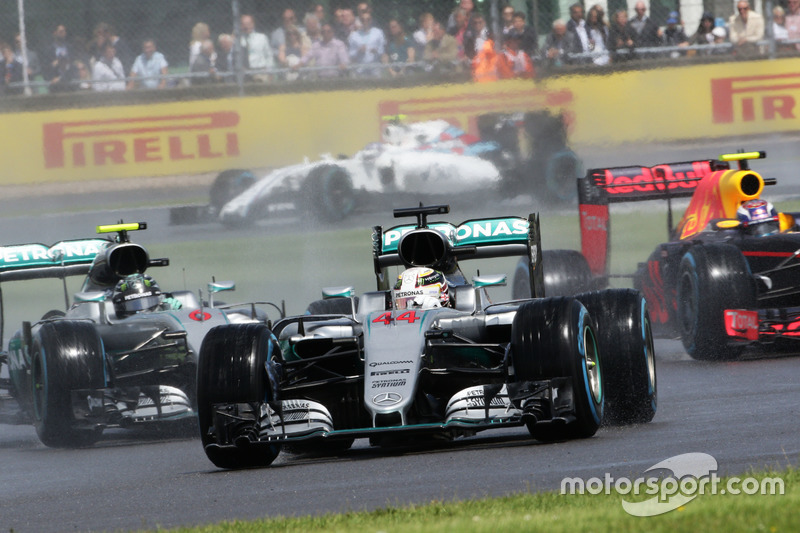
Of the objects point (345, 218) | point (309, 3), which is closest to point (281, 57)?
point (309, 3)

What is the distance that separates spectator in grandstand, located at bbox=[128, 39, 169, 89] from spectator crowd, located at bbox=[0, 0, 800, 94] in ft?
0.06

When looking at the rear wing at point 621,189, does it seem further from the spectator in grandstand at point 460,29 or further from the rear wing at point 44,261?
the spectator in grandstand at point 460,29

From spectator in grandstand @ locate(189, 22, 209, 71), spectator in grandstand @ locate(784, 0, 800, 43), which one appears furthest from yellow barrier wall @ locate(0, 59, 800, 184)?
spectator in grandstand @ locate(784, 0, 800, 43)

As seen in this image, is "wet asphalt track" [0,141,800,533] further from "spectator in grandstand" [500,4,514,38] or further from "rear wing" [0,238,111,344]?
"spectator in grandstand" [500,4,514,38]

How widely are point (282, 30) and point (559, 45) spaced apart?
4.74 meters

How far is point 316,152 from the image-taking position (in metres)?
23.9

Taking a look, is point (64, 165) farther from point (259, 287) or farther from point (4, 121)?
point (259, 287)

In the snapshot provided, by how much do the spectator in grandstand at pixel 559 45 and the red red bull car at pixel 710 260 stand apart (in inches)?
299

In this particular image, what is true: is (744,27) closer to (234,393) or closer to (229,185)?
(229,185)

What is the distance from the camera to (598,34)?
2383cm

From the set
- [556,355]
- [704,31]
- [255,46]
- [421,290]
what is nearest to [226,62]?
[255,46]

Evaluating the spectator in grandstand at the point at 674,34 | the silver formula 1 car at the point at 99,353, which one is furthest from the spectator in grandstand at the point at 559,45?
the silver formula 1 car at the point at 99,353

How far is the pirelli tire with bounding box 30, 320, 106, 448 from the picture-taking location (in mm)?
11102

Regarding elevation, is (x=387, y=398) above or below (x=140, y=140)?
below
